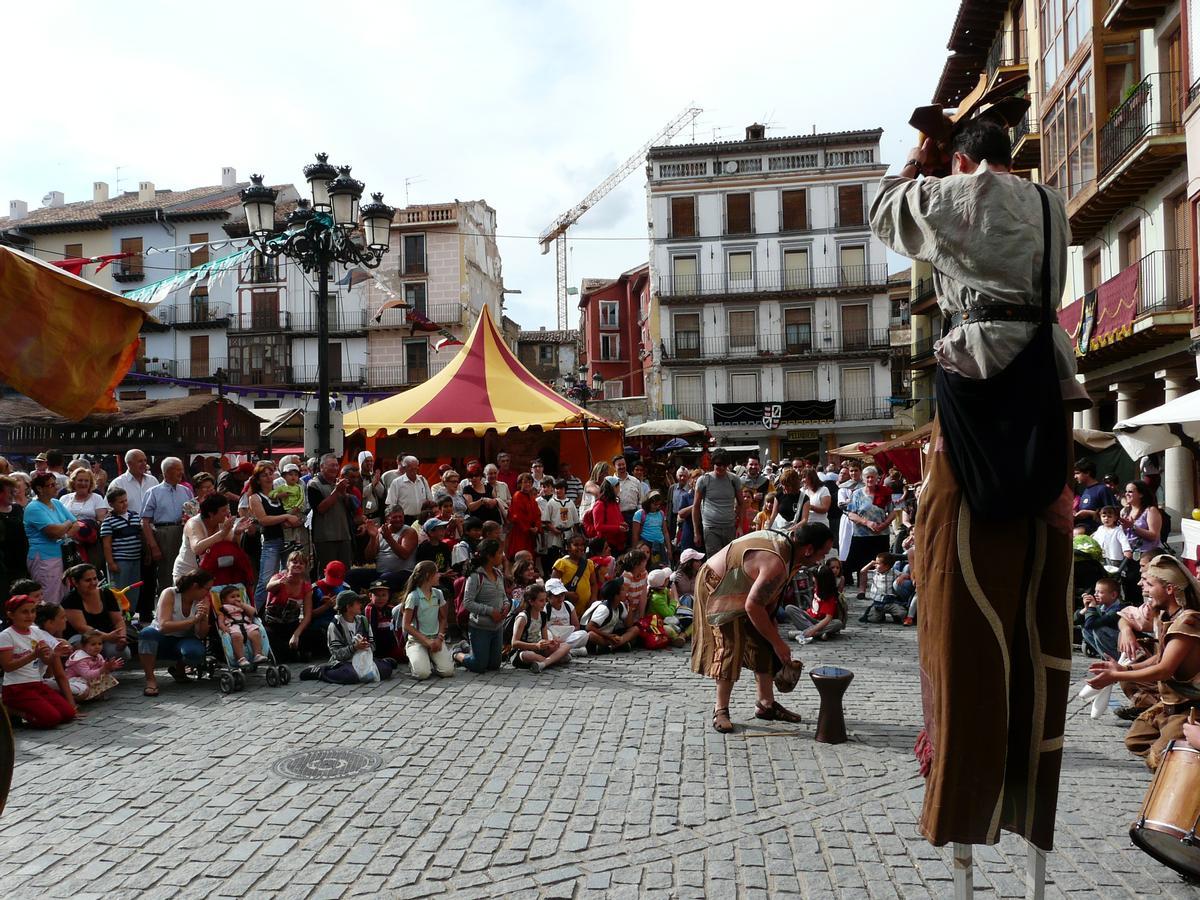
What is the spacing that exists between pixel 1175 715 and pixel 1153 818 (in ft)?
3.23

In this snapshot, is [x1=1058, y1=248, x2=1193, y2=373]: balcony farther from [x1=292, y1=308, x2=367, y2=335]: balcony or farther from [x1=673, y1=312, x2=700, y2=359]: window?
[x1=292, y1=308, x2=367, y2=335]: balcony

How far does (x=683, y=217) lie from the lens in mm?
46312

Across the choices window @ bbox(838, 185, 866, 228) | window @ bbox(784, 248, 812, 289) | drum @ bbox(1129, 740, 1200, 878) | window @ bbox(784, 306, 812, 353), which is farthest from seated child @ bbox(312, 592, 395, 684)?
window @ bbox(838, 185, 866, 228)

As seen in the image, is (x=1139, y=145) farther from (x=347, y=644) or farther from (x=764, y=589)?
(x=347, y=644)

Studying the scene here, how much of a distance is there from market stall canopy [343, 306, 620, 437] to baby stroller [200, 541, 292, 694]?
7.12 m

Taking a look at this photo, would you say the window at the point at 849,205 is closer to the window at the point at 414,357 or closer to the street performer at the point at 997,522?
the window at the point at 414,357

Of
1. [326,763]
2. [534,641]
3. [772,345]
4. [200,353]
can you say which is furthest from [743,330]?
[326,763]

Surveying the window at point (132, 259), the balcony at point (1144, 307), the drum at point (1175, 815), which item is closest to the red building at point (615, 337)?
the window at point (132, 259)

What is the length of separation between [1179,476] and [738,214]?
3161cm

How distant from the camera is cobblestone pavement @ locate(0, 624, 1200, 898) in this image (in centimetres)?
384

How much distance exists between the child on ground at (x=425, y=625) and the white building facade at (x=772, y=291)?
37657 millimetres

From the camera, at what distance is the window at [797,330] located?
4591cm

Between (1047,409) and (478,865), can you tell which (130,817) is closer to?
(478,865)

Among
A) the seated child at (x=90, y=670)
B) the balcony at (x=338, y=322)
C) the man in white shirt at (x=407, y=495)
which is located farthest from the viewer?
the balcony at (x=338, y=322)
